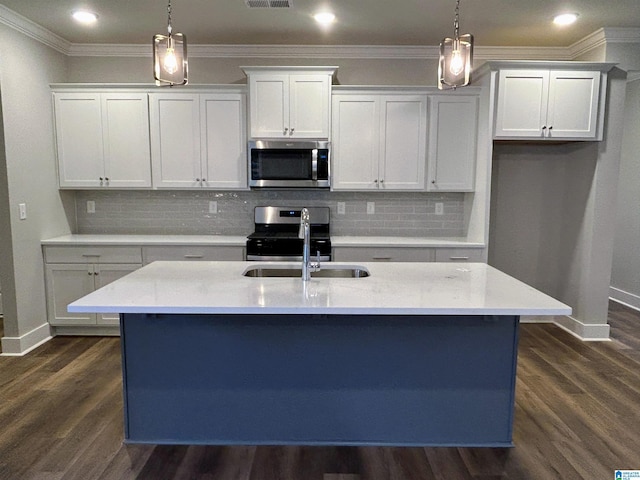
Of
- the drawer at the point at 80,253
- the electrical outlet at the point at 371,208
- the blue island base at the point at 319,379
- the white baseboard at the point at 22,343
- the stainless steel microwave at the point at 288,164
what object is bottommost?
the white baseboard at the point at 22,343

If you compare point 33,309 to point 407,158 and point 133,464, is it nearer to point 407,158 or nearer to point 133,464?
point 133,464

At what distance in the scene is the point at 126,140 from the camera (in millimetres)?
4219

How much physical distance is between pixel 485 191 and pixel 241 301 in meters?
2.76

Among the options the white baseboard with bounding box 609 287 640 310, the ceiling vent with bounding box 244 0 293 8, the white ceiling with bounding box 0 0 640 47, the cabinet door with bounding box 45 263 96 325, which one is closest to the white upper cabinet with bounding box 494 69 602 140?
the white ceiling with bounding box 0 0 640 47

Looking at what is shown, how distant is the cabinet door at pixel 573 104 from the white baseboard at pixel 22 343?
4741 millimetres

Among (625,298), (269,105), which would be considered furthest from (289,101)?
(625,298)

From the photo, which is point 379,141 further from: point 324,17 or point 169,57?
point 169,57

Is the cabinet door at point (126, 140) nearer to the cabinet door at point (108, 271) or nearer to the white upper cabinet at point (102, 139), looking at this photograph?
the white upper cabinet at point (102, 139)

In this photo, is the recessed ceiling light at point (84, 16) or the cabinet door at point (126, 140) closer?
the recessed ceiling light at point (84, 16)

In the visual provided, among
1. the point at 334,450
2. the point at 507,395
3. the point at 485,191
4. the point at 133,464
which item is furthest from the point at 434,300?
the point at 485,191

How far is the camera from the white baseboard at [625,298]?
5168 mm

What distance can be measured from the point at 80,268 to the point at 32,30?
6.68ft

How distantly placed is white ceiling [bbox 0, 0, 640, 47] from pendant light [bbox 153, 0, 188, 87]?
1350mm

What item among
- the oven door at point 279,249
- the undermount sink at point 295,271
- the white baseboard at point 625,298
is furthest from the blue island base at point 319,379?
the white baseboard at point 625,298
